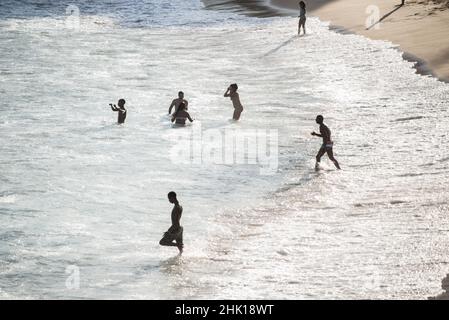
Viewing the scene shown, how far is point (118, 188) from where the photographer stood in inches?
848

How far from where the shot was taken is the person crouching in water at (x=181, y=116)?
88.3 ft

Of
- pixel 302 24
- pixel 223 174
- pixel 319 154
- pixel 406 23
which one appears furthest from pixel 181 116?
pixel 406 23

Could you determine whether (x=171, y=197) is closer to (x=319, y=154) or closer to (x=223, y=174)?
(x=223, y=174)

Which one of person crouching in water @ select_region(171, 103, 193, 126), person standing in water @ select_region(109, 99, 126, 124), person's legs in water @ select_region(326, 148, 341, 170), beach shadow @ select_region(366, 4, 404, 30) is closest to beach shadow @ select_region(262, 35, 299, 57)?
beach shadow @ select_region(366, 4, 404, 30)

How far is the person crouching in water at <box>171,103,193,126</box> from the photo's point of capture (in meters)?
26.9

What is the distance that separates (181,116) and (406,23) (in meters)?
15.9

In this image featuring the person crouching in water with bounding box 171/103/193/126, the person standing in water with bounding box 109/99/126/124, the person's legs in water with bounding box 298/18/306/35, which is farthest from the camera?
the person's legs in water with bounding box 298/18/306/35

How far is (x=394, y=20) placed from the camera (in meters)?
39.9

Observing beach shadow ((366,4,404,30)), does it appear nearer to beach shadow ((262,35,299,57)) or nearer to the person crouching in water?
beach shadow ((262,35,299,57))

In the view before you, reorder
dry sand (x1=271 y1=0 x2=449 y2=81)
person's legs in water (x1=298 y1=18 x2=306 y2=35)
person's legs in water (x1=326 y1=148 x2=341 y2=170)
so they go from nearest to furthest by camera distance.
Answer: person's legs in water (x1=326 y1=148 x2=341 y2=170) → dry sand (x1=271 y1=0 x2=449 y2=81) → person's legs in water (x1=298 y1=18 x2=306 y2=35)

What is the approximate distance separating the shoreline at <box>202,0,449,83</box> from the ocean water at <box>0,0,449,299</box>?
3.29 ft
